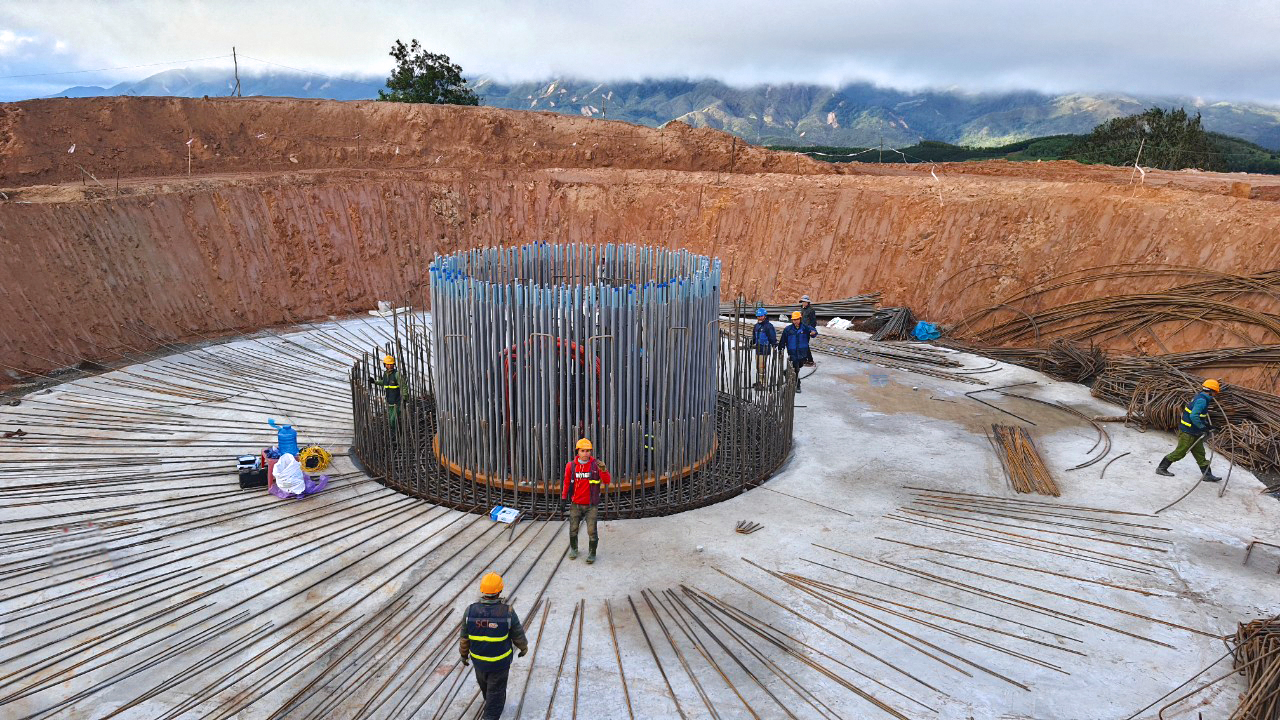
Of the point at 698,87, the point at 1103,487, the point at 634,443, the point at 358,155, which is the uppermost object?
the point at 698,87

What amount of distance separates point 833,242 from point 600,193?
6.93 meters

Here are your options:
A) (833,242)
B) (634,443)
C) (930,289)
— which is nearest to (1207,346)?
(930,289)

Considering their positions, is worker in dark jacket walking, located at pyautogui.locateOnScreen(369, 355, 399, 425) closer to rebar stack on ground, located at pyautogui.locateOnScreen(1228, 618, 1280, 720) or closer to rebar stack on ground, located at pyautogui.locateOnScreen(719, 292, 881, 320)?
rebar stack on ground, located at pyautogui.locateOnScreen(1228, 618, 1280, 720)

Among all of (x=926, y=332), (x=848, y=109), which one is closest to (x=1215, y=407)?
(x=926, y=332)

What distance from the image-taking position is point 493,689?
5.64 m

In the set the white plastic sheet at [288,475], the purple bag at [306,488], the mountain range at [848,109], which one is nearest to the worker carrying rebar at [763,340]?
the purple bag at [306,488]

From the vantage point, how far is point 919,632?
7090mm

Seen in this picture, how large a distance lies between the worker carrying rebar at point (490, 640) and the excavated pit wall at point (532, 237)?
490 inches

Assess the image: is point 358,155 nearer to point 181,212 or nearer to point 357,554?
point 181,212

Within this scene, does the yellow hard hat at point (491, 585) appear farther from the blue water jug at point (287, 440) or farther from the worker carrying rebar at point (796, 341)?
the worker carrying rebar at point (796, 341)

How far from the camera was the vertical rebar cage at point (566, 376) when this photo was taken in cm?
908

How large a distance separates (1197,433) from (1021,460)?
6.57ft

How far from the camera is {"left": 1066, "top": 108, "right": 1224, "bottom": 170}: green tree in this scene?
120 feet

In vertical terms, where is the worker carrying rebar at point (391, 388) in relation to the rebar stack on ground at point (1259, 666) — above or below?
above
